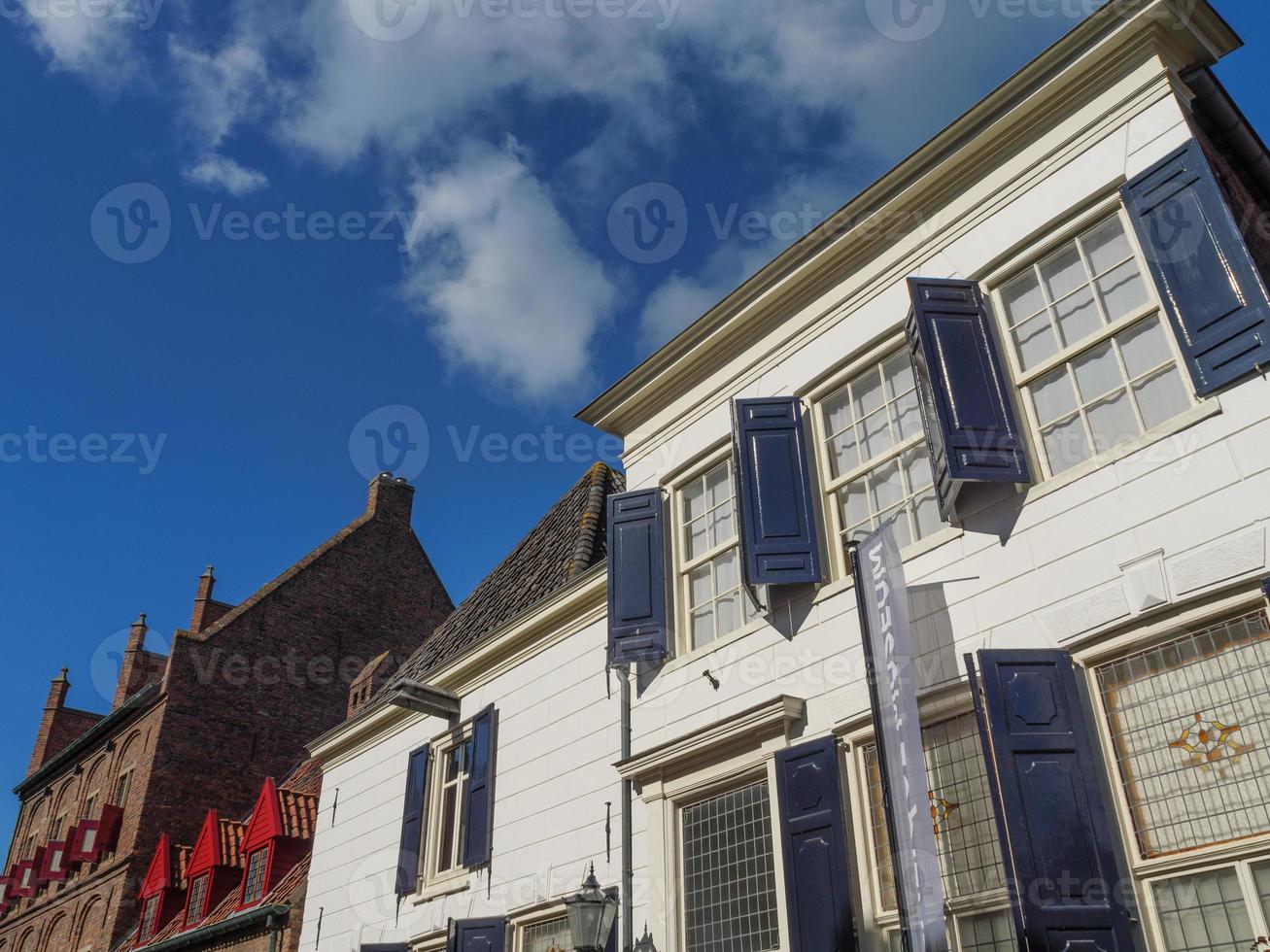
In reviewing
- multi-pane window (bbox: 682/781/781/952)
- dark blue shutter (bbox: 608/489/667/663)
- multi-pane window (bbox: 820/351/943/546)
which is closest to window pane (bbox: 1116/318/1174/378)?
multi-pane window (bbox: 820/351/943/546)

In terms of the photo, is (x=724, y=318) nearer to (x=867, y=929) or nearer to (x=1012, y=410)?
(x=1012, y=410)

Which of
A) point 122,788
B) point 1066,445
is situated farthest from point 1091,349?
point 122,788

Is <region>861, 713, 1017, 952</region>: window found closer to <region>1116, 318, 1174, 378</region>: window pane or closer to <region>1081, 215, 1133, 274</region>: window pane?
<region>1116, 318, 1174, 378</region>: window pane

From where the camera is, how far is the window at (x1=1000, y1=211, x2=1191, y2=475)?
22.7 feet

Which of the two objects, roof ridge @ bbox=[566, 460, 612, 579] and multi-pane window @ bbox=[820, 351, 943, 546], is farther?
roof ridge @ bbox=[566, 460, 612, 579]

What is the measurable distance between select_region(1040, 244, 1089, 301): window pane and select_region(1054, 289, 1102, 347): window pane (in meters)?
0.07

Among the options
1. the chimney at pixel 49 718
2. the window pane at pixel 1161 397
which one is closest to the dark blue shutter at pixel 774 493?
the window pane at pixel 1161 397

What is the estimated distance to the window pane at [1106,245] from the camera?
7.39m

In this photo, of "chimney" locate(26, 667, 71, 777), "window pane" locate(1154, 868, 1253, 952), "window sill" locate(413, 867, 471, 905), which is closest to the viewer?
"window pane" locate(1154, 868, 1253, 952)

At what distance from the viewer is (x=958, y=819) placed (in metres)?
6.93

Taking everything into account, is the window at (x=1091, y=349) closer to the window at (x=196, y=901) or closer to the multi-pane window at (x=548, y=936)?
the multi-pane window at (x=548, y=936)

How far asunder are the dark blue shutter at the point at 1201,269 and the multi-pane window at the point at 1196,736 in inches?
64.7

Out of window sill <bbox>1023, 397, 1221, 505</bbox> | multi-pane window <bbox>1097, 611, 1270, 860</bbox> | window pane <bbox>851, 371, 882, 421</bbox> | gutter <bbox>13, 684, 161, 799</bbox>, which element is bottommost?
multi-pane window <bbox>1097, 611, 1270, 860</bbox>

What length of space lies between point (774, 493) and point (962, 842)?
3.37m
